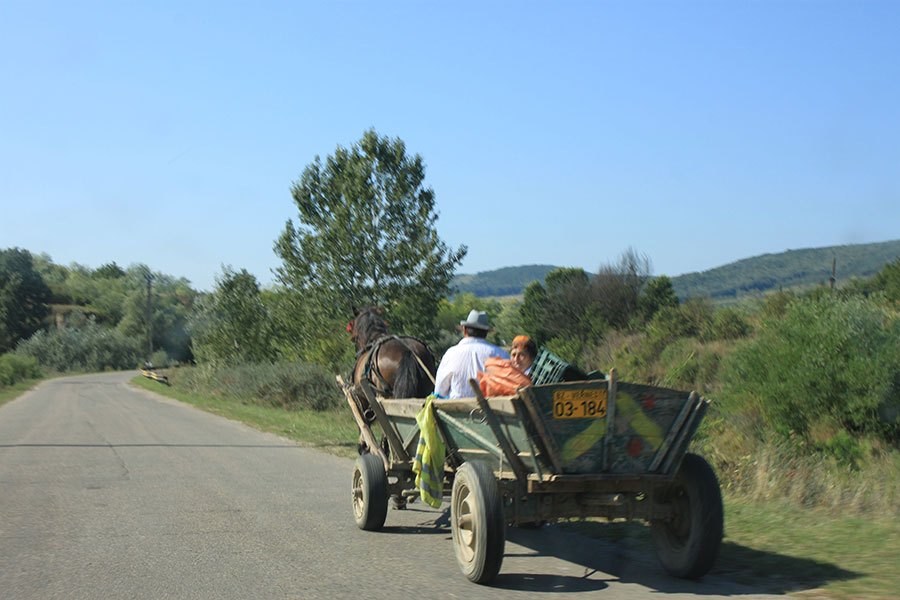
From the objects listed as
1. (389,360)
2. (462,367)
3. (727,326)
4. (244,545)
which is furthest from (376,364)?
(727,326)

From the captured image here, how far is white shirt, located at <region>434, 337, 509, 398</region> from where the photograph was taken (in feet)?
21.1

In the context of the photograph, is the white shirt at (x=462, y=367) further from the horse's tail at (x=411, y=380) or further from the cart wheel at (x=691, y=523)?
the cart wheel at (x=691, y=523)

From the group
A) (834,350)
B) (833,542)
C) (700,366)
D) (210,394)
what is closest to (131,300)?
(210,394)

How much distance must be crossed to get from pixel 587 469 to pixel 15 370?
189ft

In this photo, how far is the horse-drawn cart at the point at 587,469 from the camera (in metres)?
4.95

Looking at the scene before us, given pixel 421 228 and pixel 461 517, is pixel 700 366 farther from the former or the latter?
pixel 461 517

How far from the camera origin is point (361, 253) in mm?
27859

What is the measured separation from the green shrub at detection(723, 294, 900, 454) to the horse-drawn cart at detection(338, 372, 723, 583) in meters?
9.89

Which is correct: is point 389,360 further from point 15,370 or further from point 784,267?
point 784,267

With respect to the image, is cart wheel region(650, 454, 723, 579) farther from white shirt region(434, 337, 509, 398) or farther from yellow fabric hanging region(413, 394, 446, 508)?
white shirt region(434, 337, 509, 398)

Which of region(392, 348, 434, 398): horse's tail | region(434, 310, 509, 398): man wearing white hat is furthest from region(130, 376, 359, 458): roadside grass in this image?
region(434, 310, 509, 398): man wearing white hat

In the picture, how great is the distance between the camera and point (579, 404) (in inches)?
195

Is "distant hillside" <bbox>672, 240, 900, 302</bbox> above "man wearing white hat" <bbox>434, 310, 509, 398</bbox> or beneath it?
above

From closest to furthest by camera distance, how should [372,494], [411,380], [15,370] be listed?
[372,494], [411,380], [15,370]
